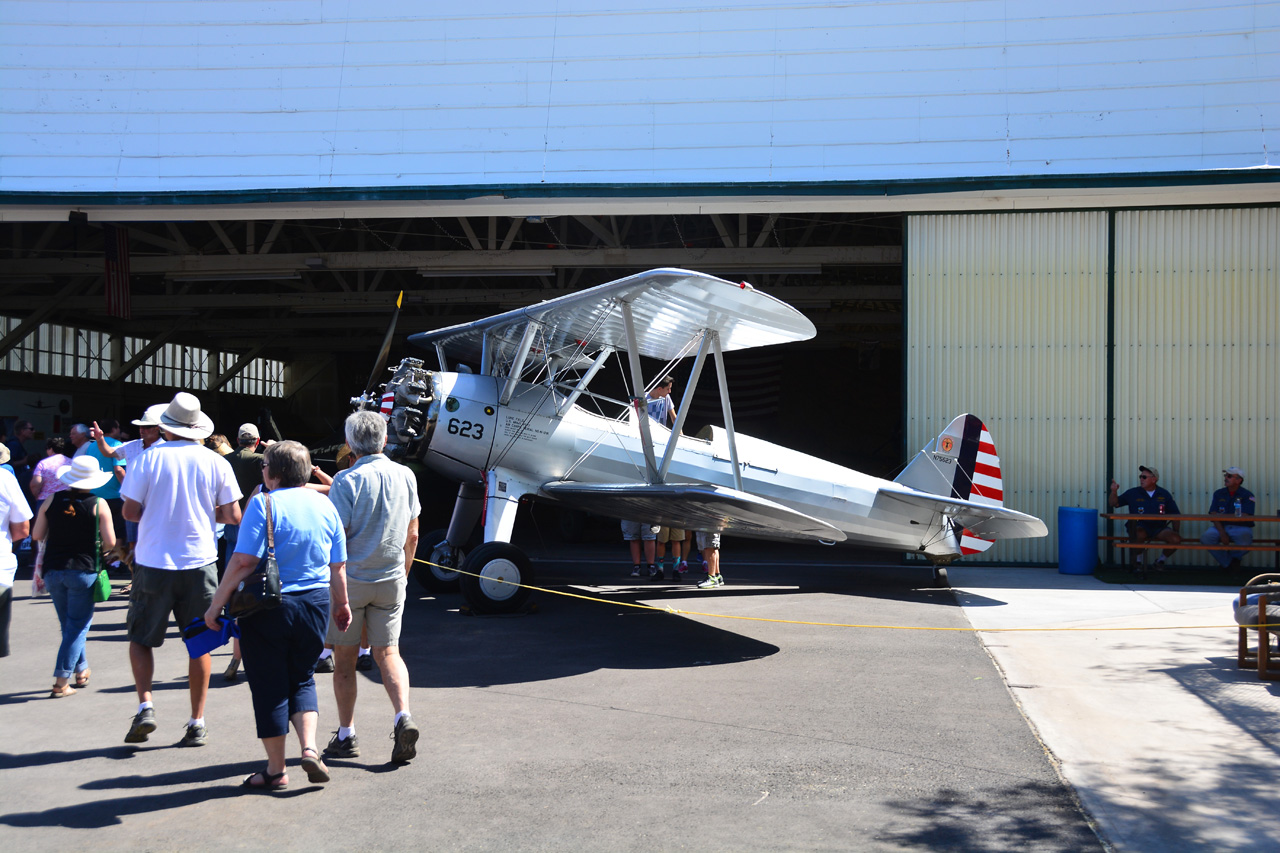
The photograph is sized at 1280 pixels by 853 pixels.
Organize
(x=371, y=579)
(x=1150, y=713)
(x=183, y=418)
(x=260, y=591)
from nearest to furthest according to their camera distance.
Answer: (x=260, y=591) < (x=371, y=579) < (x=183, y=418) < (x=1150, y=713)

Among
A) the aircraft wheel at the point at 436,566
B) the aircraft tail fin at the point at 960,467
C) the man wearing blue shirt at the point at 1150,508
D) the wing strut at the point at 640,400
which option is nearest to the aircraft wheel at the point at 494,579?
the aircraft wheel at the point at 436,566

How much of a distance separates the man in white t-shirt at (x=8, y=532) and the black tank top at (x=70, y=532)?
0.68ft

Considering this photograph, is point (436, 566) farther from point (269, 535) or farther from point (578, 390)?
point (269, 535)

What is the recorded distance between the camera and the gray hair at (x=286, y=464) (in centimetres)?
396

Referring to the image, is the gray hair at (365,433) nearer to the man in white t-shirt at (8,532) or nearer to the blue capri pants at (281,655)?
the blue capri pants at (281,655)

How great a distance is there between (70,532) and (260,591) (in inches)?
99.1

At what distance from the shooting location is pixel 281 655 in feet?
12.4

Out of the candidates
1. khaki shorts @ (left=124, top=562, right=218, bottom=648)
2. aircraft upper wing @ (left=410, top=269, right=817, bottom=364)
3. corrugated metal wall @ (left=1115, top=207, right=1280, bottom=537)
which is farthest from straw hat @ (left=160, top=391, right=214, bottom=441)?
corrugated metal wall @ (left=1115, top=207, right=1280, bottom=537)

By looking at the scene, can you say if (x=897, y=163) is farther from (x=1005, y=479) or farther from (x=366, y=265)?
(x=366, y=265)

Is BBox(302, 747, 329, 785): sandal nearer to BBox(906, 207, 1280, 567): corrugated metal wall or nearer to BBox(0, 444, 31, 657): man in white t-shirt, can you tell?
BBox(0, 444, 31, 657): man in white t-shirt

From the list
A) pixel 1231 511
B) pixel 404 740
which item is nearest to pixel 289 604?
pixel 404 740

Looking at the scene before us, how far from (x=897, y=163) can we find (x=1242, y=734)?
8.78 metres

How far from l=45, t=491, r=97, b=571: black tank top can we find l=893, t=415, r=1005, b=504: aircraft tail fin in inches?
325

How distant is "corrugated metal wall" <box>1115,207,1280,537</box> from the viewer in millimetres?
11570
